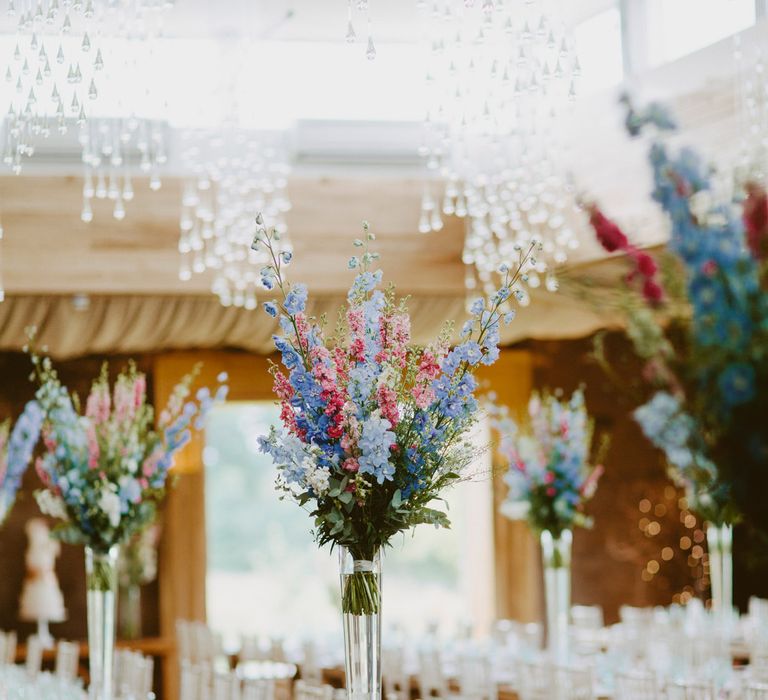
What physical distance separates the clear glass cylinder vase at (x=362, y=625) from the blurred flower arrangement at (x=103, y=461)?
1.95 m

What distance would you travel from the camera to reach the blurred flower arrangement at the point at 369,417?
3.62m

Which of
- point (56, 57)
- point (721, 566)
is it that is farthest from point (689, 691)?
point (56, 57)

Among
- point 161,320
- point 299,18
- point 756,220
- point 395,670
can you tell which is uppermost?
Answer: point 299,18

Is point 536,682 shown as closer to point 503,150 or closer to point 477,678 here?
point 477,678

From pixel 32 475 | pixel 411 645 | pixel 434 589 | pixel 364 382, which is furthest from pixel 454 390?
pixel 434 589

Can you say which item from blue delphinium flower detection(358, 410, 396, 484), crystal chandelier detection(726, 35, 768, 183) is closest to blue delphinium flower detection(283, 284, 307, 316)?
blue delphinium flower detection(358, 410, 396, 484)

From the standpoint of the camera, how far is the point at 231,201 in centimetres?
877

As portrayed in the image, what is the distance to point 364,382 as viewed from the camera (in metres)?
3.61

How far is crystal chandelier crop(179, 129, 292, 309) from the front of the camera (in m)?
8.56

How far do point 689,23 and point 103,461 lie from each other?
4.50 metres

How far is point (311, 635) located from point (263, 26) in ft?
13.7

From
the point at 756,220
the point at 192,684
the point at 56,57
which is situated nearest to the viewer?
the point at 756,220

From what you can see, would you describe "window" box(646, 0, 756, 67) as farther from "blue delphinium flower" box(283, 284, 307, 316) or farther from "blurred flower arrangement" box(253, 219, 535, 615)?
"blue delphinium flower" box(283, 284, 307, 316)

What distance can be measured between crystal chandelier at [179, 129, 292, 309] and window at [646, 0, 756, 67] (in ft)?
8.12
